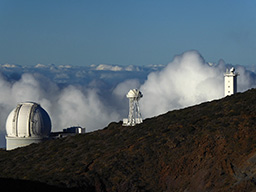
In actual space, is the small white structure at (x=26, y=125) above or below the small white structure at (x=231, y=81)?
below

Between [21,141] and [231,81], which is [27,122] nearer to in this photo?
[21,141]

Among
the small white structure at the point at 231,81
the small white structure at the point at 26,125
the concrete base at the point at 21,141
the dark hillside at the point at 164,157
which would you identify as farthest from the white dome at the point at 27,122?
the small white structure at the point at 231,81

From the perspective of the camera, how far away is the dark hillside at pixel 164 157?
2157 inches

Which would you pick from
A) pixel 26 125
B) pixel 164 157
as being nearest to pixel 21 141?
pixel 26 125

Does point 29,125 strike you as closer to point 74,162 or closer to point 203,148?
point 74,162

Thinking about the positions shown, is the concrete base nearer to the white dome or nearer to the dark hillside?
the white dome

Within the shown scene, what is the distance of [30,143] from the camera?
295 ft

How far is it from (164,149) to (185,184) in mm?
8934

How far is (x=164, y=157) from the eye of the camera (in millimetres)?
61344

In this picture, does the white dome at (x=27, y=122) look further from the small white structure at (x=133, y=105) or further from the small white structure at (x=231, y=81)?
the small white structure at (x=231, y=81)

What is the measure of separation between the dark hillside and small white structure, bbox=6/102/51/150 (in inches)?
383

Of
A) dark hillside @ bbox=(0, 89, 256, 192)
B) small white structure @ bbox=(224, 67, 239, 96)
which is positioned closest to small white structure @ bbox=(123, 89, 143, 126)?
dark hillside @ bbox=(0, 89, 256, 192)

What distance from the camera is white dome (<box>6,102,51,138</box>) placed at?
292 ft

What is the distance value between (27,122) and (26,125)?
44 centimetres
